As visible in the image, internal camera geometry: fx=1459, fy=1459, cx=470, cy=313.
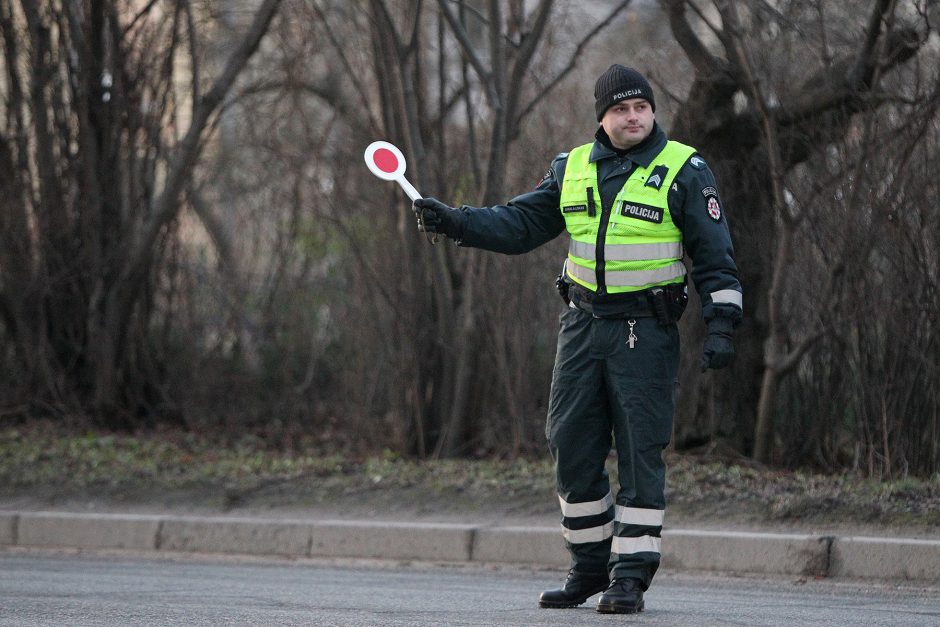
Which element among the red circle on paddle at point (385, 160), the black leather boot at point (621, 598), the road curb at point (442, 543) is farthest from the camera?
the road curb at point (442, 543)

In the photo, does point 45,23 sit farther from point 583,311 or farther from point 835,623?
point 835,623

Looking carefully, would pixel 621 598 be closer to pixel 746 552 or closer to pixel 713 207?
pixel 713 207

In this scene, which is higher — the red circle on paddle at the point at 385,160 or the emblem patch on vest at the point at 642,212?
the red circle on paddle at the point at 385,160

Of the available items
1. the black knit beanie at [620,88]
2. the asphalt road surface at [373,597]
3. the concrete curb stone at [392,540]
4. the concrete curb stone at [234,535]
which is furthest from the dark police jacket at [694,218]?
the concrete curb stone at [234,535]

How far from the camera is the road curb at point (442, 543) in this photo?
6648 millimetres

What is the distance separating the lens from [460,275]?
10.2 m

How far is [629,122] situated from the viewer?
520 cm

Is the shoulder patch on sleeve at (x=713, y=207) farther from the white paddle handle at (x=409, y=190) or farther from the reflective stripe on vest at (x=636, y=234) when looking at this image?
the white paddle handle at (x=409, y=190)

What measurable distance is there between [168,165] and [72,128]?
0.88 m

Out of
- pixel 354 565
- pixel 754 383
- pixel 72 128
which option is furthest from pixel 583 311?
pixel 72 128

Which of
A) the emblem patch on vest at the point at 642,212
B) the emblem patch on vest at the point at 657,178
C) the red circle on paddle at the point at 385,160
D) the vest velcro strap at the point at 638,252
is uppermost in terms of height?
the red circle on paddle at the point at 385,160

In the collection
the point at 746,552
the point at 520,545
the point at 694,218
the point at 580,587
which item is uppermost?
the point at 694,218

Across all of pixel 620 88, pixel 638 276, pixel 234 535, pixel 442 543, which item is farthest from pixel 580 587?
pixel 234 535

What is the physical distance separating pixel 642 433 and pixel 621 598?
58cm
